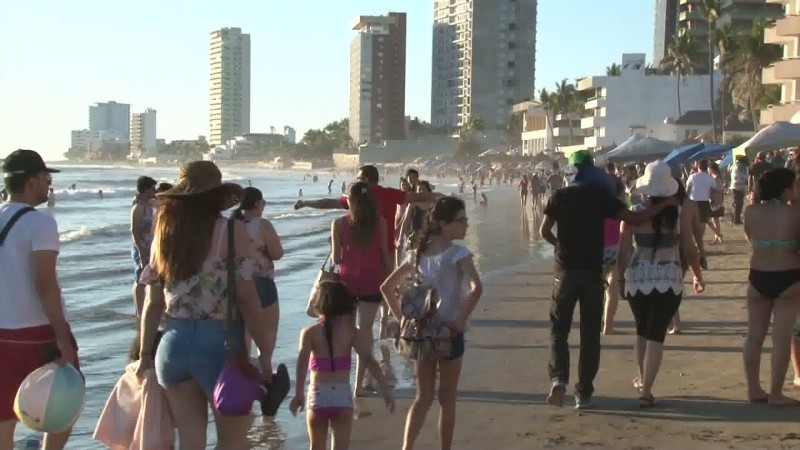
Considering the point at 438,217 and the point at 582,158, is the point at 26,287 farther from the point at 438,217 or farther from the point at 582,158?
the point at 582,158

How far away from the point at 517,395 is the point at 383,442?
1602 millimetres

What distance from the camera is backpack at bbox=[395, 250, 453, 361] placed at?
5.74 metres

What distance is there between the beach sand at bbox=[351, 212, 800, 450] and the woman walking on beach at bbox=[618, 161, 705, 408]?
486mm

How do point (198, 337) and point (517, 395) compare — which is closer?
point (198, 337)

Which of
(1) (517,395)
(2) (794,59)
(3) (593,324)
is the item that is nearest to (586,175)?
(3) (593,324)

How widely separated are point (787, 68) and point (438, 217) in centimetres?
4393

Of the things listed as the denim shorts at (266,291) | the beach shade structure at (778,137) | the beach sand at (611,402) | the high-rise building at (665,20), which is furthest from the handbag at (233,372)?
the high-rise building at (665,20)

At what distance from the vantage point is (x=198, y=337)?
4449 millimetres

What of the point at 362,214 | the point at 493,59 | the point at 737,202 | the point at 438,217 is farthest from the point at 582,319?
the point at 493,59

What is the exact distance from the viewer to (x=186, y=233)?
14.5 feet

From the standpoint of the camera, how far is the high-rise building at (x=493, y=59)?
173250 mm

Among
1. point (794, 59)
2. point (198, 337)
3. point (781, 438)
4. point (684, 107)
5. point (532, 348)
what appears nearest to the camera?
point (198, 337)

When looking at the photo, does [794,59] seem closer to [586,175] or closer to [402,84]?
[586,175]

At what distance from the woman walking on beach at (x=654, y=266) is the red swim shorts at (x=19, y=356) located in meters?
4.00
